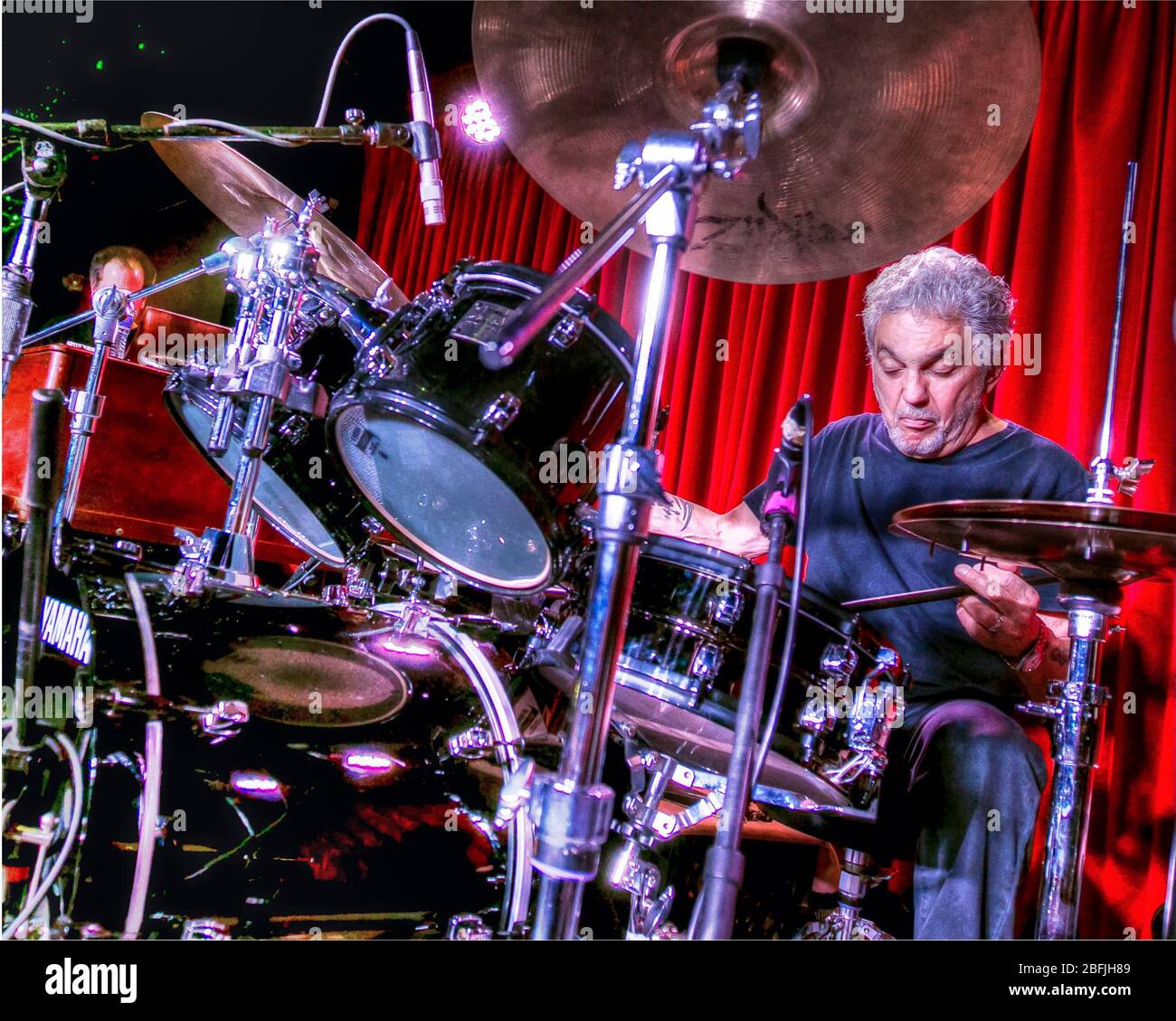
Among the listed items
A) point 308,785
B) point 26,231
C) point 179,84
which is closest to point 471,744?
point 308,785

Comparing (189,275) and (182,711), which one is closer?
(182,711)

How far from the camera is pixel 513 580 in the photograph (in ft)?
4.51

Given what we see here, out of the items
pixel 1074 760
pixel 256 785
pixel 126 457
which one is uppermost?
pixel 126 457

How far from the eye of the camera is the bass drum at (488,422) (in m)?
1.19

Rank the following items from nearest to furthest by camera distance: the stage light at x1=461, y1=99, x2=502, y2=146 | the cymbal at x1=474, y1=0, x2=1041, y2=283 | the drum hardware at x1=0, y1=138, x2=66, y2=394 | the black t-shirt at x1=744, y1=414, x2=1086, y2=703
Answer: the cymbal at x1=474, y1=0, x2=1041, y2=283, the drum hardware at x1=0, y1=138, x2=66, y2=394, the black t-shirt at x1=744, y1=414, x2=1086, y2=703, the stage light at x1=461, y1=99, x2=502, y2=146

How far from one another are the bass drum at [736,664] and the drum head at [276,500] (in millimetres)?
534

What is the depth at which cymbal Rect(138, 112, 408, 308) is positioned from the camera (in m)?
1.87

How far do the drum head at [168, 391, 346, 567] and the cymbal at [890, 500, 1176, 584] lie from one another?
923mm

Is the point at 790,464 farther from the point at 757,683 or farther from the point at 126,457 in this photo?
the point at 126,457

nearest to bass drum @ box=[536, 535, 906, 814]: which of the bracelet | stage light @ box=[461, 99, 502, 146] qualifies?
the bracelet

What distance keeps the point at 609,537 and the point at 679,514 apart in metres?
1.01

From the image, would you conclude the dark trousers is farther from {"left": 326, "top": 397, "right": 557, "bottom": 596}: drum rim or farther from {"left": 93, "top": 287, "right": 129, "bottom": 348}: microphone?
{"left": 93, "top": 287, "right": 129, "bottom": 348}: microphone
